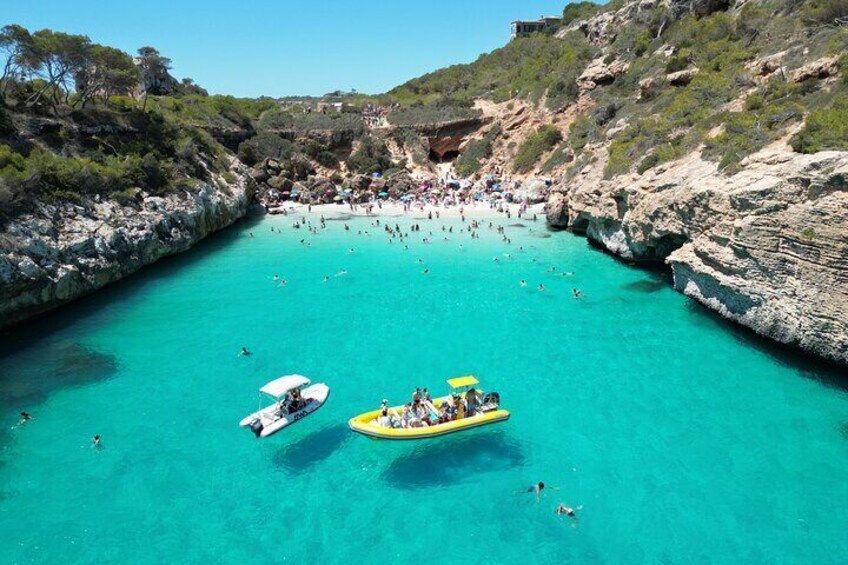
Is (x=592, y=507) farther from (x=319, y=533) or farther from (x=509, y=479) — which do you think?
(x=319, y=533)

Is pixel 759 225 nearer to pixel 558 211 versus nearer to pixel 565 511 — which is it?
pixel 565 511

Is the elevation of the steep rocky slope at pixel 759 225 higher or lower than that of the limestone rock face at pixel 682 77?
lower

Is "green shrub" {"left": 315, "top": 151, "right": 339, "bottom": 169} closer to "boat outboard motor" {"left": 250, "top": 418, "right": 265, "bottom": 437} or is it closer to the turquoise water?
the turquoise water

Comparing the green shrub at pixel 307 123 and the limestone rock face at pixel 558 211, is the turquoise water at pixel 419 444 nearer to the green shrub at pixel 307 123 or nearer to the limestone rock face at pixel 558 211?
the limestone rock face at pixel 558 211

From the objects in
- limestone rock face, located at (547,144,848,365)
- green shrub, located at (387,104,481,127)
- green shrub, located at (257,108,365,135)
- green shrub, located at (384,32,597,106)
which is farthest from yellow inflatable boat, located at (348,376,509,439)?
green shrub, located at (387,104,481,127)

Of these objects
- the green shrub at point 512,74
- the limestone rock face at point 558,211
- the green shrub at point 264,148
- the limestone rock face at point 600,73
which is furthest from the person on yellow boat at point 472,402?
the green shrub at point 512,74

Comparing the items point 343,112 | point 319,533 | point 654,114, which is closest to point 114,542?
point 319,533

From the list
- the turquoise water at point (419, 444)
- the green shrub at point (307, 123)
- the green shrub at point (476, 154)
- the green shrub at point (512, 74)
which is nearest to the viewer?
the turquoise water at point (419, 444)

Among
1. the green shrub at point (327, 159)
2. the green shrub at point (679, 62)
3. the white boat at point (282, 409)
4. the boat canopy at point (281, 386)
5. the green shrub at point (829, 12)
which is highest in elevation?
the green shrub at point (829, 12)
